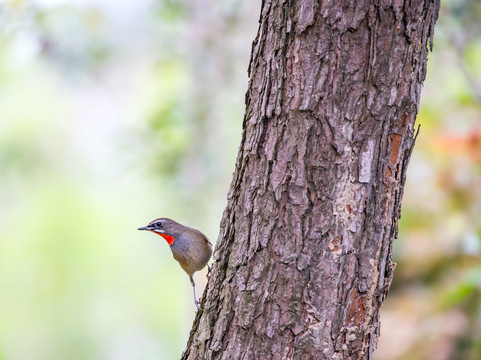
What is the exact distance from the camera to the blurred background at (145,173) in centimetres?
619

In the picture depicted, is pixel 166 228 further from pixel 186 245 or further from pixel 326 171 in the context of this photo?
pixel 326 171

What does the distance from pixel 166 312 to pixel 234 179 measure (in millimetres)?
15354

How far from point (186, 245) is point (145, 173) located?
5603mm

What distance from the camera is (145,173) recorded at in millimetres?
9086

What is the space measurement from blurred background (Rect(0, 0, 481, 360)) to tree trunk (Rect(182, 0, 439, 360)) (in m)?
1.34

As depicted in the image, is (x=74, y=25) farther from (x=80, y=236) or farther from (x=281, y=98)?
(x=80, y=236)

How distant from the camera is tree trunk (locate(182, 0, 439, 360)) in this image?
2.36 m

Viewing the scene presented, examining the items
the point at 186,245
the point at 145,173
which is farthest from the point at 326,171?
the point at 145,173

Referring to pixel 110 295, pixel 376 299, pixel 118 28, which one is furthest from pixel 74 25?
pixel 110 295

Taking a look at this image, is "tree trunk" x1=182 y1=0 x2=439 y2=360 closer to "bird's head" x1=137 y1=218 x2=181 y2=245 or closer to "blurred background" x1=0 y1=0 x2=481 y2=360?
"bird's head" x1=137 y1=218 x2=181 y2=245

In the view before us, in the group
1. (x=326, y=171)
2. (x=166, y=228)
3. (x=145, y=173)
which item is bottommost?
(x=326, y=171)

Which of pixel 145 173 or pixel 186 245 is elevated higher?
pixel 145 173

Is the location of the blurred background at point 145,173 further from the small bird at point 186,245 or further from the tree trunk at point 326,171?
the tree trunk at point 326,171

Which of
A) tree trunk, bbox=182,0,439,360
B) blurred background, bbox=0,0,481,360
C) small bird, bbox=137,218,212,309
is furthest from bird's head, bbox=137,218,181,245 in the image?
tree trunk, bbox=182,0,439,360
